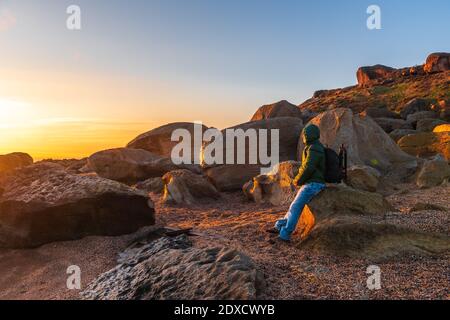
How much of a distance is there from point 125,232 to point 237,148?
7211 millimetres

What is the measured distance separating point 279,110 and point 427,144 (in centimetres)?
750

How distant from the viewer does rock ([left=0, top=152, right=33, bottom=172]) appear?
1232 centimetres

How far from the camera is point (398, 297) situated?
15.8ft

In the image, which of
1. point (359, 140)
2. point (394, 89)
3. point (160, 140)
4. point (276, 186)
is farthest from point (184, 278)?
point (394, 89)

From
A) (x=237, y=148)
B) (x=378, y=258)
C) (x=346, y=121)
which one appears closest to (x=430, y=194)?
(x=346, y=121)

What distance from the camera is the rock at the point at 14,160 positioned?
40.4 feet

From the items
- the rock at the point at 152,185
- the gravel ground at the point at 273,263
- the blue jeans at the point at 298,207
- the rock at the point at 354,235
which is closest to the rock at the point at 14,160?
the rock at the point at 152,185

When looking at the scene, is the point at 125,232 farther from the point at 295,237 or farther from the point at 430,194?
the point at 430,194

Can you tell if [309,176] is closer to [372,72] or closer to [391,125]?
[391,125]

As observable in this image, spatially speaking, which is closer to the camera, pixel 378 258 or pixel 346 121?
pixel 378 258

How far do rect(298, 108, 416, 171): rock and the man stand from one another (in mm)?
6272

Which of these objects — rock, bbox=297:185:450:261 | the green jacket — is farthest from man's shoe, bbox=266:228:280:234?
the green jacket
